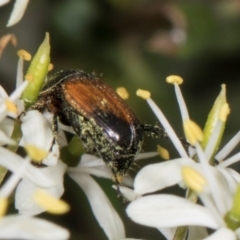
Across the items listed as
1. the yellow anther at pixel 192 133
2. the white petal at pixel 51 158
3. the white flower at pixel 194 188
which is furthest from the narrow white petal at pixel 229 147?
the white petal at pixel 51 158

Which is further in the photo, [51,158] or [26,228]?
[51,158]

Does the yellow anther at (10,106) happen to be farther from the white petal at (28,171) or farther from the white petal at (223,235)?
the white petal at (223,235)

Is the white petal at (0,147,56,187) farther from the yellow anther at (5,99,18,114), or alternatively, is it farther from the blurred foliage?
the blurred foliage

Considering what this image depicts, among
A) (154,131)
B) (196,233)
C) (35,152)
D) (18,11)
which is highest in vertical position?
(18,11)

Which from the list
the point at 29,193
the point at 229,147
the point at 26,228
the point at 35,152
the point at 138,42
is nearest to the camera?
the point at 26,228

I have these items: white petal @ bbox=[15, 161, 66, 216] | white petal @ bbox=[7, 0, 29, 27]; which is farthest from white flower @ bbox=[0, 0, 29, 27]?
white petal @ bbox=[15, 161, 66, 216]

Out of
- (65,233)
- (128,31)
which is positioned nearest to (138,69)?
(128,31)

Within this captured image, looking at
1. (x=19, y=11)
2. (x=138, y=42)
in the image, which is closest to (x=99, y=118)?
(x=19, y=11)

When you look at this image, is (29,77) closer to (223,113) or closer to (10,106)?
(10,106)
